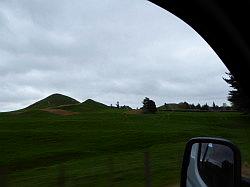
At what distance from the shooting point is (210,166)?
10.4ft

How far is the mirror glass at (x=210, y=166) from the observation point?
2705mm

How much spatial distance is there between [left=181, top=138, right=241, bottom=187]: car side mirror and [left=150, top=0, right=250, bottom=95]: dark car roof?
235cm

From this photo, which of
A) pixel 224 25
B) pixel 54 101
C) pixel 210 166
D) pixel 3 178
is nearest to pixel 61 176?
pixel 3 178

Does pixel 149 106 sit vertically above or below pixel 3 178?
above

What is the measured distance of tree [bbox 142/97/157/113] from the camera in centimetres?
8069

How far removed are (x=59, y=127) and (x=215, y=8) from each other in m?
42.1

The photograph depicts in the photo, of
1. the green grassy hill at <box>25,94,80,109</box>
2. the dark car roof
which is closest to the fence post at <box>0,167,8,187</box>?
the dark car roof

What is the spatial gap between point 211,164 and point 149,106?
7859 centimetres

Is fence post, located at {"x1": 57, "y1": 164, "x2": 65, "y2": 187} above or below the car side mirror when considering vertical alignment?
below

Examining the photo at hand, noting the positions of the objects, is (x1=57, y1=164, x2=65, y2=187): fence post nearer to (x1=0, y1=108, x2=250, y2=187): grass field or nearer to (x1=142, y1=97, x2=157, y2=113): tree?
(x1=0, y1=108, x2=250, y2=187): grass field

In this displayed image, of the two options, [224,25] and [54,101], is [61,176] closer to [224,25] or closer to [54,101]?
[224,25]

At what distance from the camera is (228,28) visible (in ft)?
19.0

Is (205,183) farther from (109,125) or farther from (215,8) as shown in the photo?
(109,125)

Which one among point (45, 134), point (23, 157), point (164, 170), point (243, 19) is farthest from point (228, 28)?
point (45, 134)
